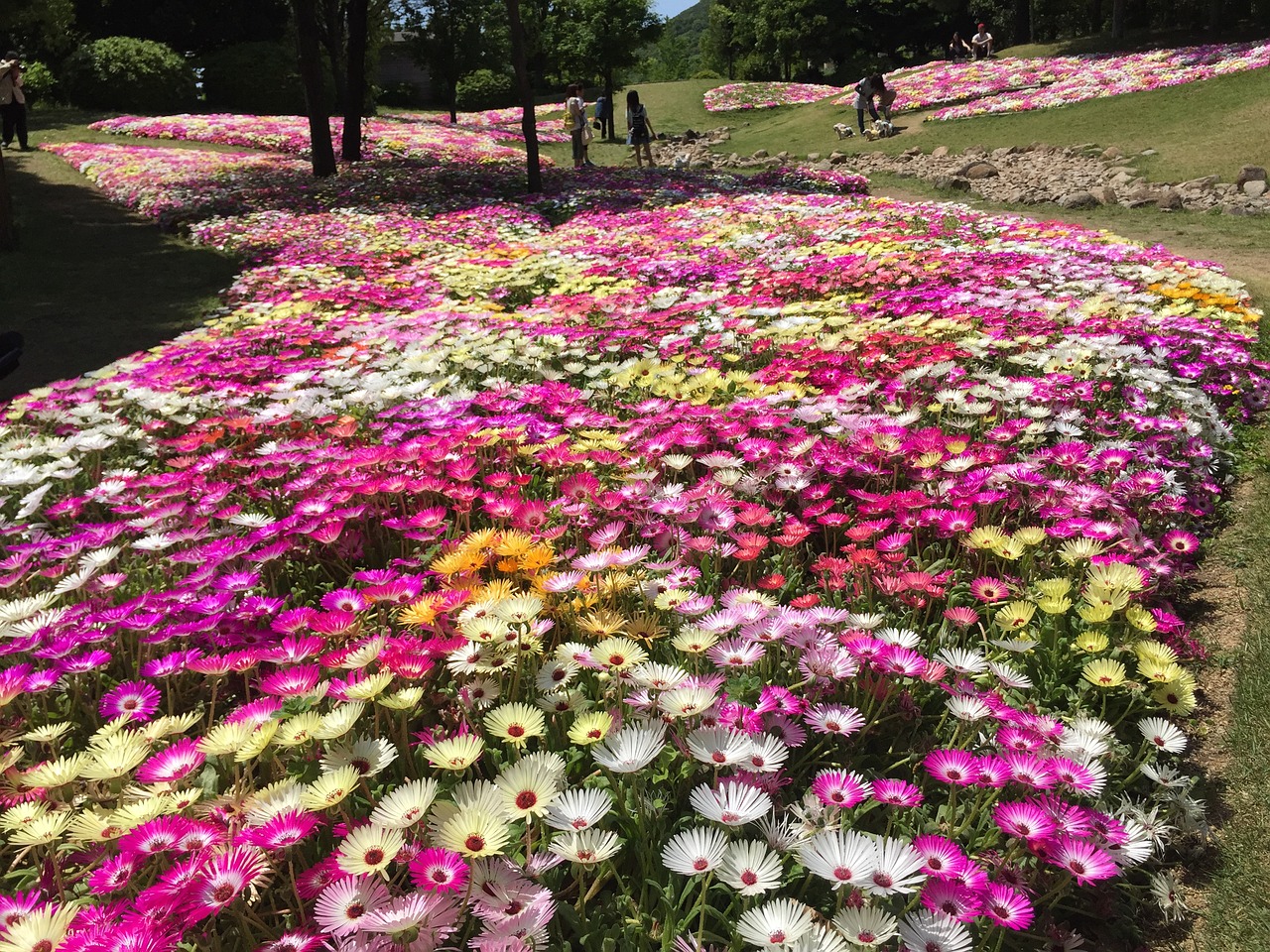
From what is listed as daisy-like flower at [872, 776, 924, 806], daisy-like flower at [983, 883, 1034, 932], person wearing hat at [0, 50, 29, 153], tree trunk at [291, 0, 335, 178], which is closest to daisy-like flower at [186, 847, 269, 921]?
daisy-like flower at [872, 776, 924, 806]

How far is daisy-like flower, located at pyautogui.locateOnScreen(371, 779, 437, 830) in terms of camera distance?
1465 mm

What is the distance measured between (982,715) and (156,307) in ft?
28.1

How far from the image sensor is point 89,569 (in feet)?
8.34

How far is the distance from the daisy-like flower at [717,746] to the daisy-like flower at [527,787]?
296mm

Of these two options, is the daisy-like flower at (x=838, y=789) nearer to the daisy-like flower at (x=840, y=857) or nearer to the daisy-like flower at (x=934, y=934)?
the daisy-like flower at (x=840, y=857)

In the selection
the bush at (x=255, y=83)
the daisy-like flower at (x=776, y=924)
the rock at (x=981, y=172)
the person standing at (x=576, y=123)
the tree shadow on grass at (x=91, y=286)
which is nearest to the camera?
the daisy-like flower at (x=776, y=924)

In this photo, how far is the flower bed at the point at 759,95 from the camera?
32094 mm

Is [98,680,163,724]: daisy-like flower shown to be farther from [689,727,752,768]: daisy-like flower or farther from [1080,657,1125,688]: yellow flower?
[1080,657,1125,688]: yellow flower

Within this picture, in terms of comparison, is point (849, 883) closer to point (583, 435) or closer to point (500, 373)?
point (583, 435)

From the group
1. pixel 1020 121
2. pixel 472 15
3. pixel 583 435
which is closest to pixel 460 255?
pixel 583 435

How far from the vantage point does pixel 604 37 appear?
34281 mm

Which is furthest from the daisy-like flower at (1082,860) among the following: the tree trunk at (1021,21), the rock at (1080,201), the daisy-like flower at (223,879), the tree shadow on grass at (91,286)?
the tree trunk at (1021,21)

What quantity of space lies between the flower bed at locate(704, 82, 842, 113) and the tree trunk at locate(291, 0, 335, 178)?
20.3m

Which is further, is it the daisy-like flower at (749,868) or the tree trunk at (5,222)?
the tree trunk at (5,222)
